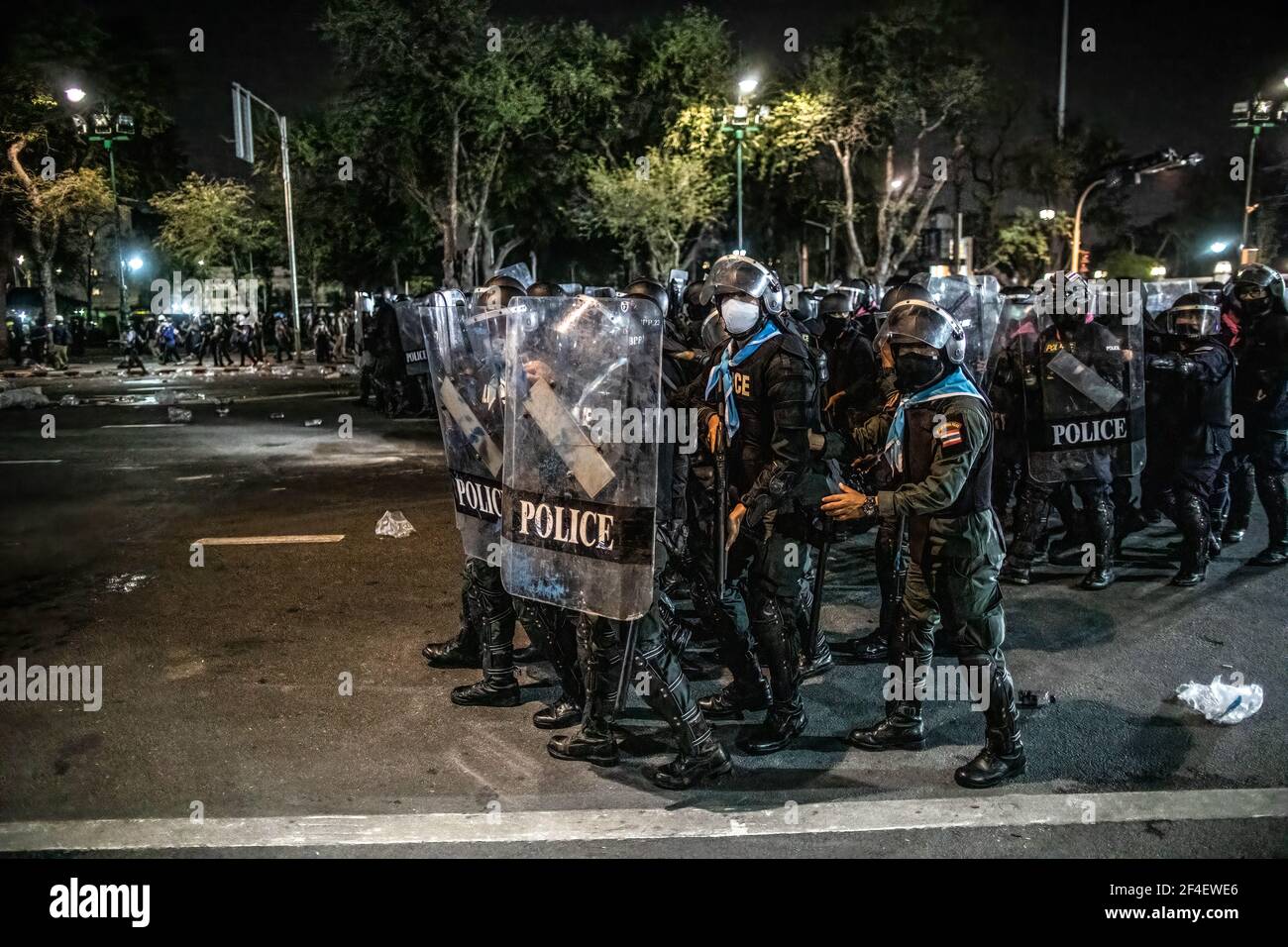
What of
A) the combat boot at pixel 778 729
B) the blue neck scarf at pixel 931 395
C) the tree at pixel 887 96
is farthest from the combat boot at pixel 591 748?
the tree at pixel 887 96

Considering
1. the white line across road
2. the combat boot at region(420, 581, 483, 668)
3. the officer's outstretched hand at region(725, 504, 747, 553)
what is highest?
the officer's outstretched hand at region(725, 504, 747, 553)

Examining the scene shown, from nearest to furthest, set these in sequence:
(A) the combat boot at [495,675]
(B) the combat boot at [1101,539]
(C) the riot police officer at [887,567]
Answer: (A) the combat boot at [495,675]
(C) the riot police officer at [887,567]
(B) the combat boot at [1101,539]

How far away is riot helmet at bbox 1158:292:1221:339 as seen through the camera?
7.22m

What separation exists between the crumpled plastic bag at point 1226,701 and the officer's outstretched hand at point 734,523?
2457 mm

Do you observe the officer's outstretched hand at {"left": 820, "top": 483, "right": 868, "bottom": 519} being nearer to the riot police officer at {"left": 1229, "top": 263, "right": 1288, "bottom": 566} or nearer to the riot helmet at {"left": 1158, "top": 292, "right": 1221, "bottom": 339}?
the riot helmet at {"left": 1158, "top": 292, "right": 1221, "bottom": 339}

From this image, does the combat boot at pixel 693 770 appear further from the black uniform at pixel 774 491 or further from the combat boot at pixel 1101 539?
the combat boot at pixel 1101 539

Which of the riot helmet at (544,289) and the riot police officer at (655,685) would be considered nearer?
the riot police officer at (655,685)

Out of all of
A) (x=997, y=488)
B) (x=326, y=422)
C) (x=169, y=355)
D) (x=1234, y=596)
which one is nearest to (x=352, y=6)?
(x=169, y=355)

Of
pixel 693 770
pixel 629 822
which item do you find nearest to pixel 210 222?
pixel 693 770

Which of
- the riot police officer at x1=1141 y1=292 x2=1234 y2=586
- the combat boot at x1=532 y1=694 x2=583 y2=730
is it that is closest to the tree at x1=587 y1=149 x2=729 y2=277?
the riot police officer at x1=1141 y1=292 x2=1234 y2=586

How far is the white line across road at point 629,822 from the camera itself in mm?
3902

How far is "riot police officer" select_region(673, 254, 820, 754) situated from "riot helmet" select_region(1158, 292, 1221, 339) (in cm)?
393

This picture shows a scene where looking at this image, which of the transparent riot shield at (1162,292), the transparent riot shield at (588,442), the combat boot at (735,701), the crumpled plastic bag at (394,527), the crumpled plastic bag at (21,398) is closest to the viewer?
the transparent riot shield at (588,442)

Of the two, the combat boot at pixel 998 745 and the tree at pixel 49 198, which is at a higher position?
the tree at pixel 49 198
